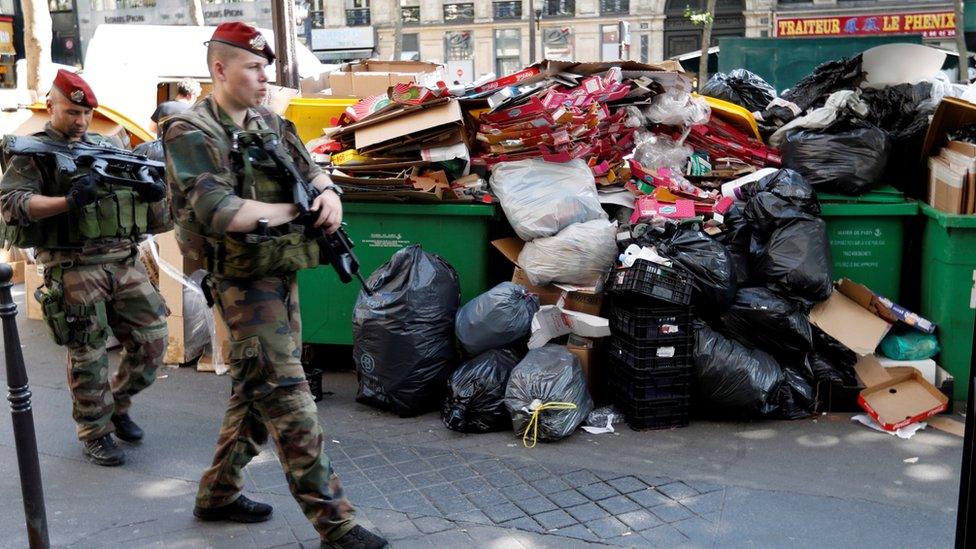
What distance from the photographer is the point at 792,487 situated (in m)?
3.75

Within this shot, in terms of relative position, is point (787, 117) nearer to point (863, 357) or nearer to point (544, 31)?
point (863, 357)

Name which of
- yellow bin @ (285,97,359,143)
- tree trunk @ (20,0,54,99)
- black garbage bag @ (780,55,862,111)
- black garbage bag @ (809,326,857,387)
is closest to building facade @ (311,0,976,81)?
tree trunk @ (20,0,54,99)

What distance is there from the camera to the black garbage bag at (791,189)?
4707 millimetres

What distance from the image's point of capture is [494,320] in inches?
180

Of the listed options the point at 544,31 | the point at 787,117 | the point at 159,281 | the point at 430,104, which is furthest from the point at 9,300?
the point at 544,31

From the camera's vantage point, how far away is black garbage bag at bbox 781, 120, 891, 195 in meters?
4.90

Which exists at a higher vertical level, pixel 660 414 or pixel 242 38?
pixel 242 38

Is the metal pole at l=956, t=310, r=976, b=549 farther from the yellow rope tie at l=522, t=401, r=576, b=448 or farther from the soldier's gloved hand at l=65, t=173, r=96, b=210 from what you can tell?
the soldier's gloved hand at l=65, t=173, r=96, b=210

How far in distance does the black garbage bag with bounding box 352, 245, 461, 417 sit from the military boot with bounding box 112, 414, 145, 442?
1126 millimetres

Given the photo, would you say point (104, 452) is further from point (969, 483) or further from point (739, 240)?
point (969, 483)

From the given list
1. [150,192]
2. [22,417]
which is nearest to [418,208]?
[150,192]

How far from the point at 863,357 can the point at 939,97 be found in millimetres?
1795

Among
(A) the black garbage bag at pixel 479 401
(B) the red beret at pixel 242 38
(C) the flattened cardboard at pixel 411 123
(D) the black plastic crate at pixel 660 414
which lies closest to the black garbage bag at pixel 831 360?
(D) the black plastic crate at pixel 660 414

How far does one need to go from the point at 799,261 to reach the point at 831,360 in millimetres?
552
